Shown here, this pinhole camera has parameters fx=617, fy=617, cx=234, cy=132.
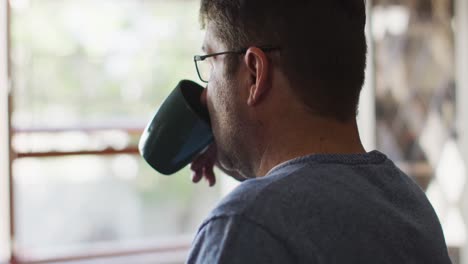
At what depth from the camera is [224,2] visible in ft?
2.60

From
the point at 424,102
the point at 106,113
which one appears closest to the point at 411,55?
the point at 424,102

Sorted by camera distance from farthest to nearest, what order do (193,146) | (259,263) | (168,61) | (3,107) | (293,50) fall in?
(168,61) → (3,107) → (193,146) → (293,50) → (259,263)

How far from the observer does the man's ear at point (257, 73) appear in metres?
0.75

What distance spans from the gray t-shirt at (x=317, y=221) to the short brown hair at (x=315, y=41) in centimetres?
8

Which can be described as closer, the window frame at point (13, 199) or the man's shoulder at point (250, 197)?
the man's shoulder at point (250, 197)

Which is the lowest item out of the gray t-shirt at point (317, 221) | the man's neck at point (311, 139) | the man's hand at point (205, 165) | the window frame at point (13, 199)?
the window frame at point (13, 199)

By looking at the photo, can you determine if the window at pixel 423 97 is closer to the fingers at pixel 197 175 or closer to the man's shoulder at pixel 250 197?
the fingers at pixel 197 175

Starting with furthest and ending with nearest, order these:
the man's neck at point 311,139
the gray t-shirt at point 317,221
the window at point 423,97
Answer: the window at point 423,97, the man's neck at point 311,139, the gray t-shirt at point 317,221

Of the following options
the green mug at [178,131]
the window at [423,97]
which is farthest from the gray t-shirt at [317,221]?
the window at [423,97]

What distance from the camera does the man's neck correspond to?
0.73m

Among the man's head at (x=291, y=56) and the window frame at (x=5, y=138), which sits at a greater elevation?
the man's head at (x=291, y=56)

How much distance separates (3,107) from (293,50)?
142 cm

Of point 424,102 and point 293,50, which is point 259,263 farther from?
point 424,102

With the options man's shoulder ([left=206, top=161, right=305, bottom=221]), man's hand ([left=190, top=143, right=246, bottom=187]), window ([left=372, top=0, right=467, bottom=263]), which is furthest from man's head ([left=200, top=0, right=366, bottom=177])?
window ([left=372, top=0, right=467, bottom=263])
